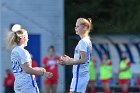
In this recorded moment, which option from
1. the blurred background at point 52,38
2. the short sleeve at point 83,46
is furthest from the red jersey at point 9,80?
the short sleeve at point 83,46

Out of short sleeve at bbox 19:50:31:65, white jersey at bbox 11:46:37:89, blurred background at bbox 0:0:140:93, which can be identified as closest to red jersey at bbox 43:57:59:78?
blurred background at bbox 0:0:140:93

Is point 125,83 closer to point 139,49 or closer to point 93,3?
point 139,49

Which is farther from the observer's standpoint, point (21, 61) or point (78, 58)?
point (78, 58)

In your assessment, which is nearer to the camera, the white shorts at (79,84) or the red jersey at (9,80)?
the white shorts at (79,84)

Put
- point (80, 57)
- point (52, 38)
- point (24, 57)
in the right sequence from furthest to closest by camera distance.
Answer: point (52, 38)
point (80, 57)
point (24, 57)

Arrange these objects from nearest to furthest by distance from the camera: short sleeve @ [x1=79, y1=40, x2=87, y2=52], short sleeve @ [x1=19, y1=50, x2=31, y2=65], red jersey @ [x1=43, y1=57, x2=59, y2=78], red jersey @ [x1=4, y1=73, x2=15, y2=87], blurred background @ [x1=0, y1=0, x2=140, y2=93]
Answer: short sleeve @ [x1=19, y1=50, x2=31, y2=65]
short sleeve @ [x1=79, y1=40, x2=87, y2=52]
red jersey @ [x1=43, y1=57, x2=59, y2=78]
red jersey @ [x1=4, y1=73, x2=15, y2=87]
blurred background @ [x1=0, y1=0, x2=140, y2=93]

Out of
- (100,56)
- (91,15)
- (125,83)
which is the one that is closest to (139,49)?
(100,56)

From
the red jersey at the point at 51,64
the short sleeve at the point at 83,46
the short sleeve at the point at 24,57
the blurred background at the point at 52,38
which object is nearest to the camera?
the short sleeve at the point at 24,57

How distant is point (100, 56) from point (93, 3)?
6.03 m

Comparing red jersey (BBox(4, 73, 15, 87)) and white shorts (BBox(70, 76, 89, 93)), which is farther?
red jersey (BBox(4, 73, 15, 87))

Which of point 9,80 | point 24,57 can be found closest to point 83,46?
point 24,57

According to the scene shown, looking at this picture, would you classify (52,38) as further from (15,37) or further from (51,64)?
(15,37)

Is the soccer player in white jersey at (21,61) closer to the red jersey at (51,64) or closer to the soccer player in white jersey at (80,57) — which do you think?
the soccer player in white jersey at (80,57)

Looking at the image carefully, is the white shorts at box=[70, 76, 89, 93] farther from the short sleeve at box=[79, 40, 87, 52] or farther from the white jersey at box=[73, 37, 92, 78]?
the short sleeve at box=[79, 40, 87, 52]
